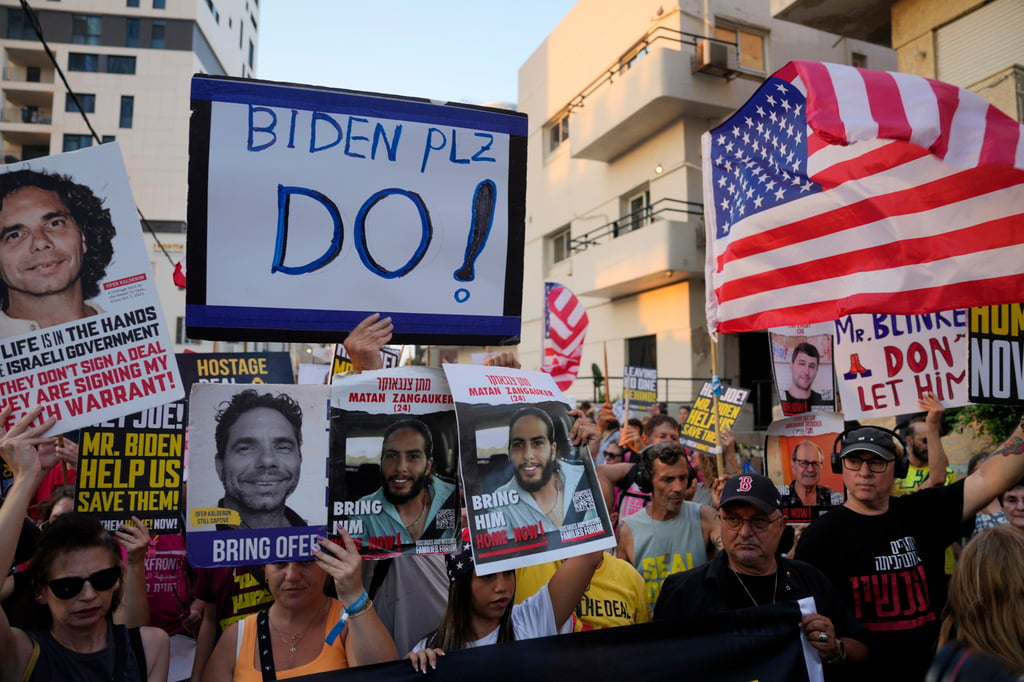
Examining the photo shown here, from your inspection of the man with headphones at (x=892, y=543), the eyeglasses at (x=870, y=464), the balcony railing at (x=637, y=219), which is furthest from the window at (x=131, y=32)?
the man with headphones at (x=892, y=543)

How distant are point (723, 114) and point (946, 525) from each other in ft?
55.3

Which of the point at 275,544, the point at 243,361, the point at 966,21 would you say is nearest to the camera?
the point at 275,544

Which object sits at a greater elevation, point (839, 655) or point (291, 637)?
point (291, 637)

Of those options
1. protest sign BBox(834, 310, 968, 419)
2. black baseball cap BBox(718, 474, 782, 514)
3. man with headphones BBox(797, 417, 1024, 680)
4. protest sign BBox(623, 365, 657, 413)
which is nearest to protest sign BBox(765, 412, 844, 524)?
protest sign BBox(834, 310, 968, 419)

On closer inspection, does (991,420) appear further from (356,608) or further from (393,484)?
(356,608)

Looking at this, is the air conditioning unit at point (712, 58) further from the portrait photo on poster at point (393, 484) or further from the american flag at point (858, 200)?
the portrait photo on poster at point (393, 484)

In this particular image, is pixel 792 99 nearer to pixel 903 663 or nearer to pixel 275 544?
pixel 903 663

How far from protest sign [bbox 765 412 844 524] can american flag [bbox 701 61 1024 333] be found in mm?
1766

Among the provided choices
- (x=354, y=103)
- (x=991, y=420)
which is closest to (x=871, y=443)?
(x=354, y=103)

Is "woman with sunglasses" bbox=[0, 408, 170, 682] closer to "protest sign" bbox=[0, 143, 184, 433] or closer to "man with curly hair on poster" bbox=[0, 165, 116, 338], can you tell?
"protest sign" bbox=[0, 143, 184, 433]

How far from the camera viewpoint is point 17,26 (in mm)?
45719

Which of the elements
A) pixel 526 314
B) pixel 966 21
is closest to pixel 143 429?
pixel 966 21

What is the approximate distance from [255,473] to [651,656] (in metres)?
1.60

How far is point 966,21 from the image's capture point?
1055 centimetres
